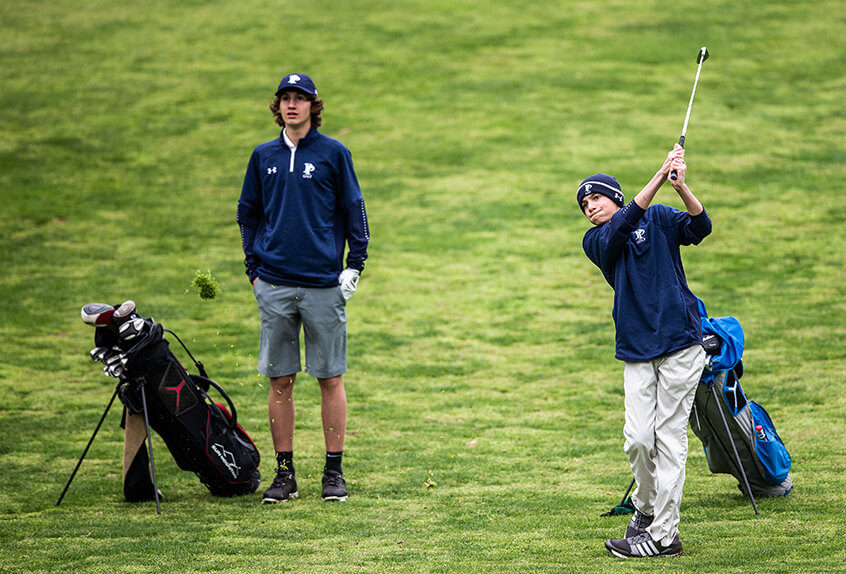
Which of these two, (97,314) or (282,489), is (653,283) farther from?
(97,314)

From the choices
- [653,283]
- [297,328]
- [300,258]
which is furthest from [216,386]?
[653,283]

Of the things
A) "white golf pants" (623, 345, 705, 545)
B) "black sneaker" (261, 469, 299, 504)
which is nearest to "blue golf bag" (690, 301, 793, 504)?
"white golf pants" (623, 345, 705, 545)

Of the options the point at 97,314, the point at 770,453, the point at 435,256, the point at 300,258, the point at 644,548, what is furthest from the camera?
Result: the point at 435,256

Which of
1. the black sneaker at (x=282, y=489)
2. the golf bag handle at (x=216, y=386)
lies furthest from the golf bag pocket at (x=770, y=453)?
the golf bag handle at (x=216, y=386)


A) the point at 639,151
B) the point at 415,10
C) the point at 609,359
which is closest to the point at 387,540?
the point at 609,359

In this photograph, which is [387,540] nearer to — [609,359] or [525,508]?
[525,508]

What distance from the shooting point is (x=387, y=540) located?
16.8ft

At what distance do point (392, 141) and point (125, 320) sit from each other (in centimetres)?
1042

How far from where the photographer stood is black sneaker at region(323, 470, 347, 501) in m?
5.95

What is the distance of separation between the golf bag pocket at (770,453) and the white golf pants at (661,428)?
1035 mm

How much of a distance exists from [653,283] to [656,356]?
36 centimetres

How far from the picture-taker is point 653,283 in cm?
466

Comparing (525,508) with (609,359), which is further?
(609,359)

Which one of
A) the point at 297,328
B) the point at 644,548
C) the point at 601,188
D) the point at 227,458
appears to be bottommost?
the point at 227,458
